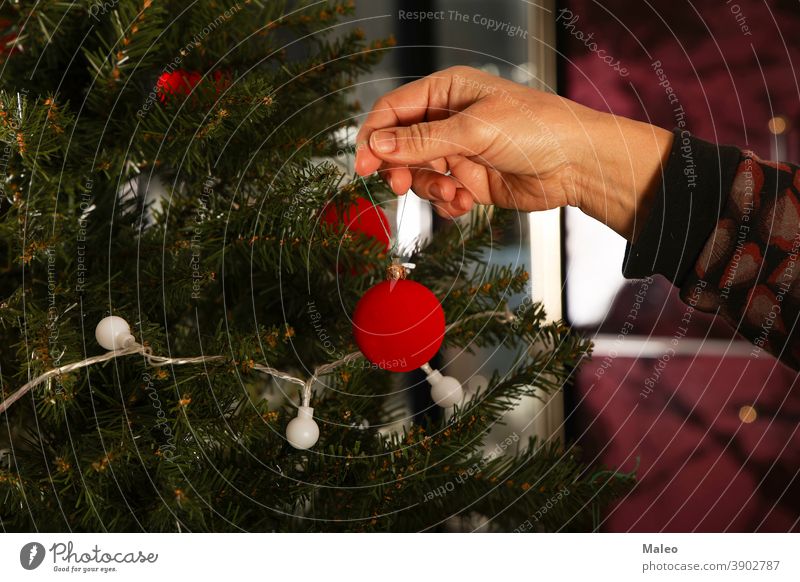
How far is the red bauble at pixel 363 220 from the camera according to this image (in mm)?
334

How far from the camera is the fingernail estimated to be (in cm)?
33

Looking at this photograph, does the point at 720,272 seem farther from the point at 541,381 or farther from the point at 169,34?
the point at 169,34

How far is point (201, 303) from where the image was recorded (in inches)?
14.9

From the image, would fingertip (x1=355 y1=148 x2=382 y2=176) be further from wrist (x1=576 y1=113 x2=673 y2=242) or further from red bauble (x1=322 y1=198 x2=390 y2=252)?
wrist (x1=576 y1=113 x2=673 y2=242)

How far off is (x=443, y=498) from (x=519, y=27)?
0.28 meters

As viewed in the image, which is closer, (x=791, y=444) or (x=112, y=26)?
(x=112, y=26)

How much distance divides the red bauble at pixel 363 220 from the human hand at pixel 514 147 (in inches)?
0.8

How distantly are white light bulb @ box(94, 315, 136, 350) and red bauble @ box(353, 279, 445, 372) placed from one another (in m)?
0.10
